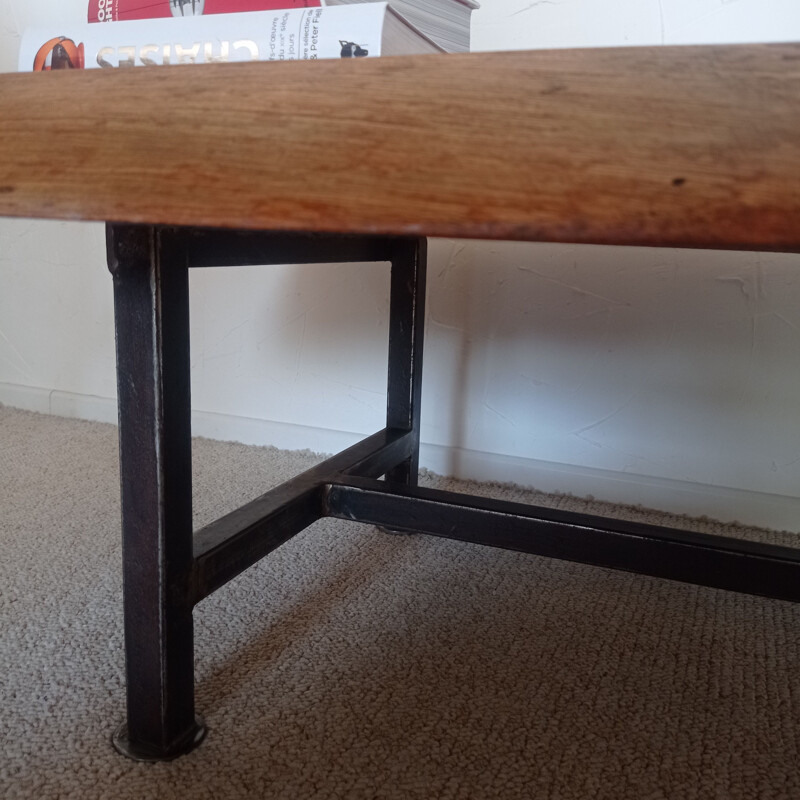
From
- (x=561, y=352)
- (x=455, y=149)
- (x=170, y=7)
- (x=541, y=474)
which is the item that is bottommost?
(x=541, y=474)

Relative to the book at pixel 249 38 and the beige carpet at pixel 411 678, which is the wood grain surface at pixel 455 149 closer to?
the book at pixel 249 38

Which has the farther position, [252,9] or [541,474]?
[541,474]

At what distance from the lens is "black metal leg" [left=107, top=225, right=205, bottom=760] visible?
0.49 metres

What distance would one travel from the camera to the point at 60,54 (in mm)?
498

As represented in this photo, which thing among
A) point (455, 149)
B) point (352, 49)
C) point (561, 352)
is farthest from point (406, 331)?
point (455, 149)

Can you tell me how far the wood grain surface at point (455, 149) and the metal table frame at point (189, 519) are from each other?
0.26 metres

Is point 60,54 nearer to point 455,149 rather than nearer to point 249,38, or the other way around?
point 249,38

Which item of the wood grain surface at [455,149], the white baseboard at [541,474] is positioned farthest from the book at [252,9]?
the white baseboard at [541,474]

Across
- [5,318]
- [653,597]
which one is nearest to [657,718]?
[653,597]

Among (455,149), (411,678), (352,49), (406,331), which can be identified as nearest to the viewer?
(455,149)

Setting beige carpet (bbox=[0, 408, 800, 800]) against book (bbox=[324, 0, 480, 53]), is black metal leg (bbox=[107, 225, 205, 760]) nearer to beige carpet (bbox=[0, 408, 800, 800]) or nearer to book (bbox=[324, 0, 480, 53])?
beige carpet (bbox=[0, 408, 800, 800])

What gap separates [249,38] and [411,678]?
52 cm

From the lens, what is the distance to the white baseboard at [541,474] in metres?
1.15

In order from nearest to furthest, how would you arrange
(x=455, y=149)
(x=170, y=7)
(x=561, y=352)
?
(x=455, y=149) < (x=170, y=7) < (x=561, y=352)
